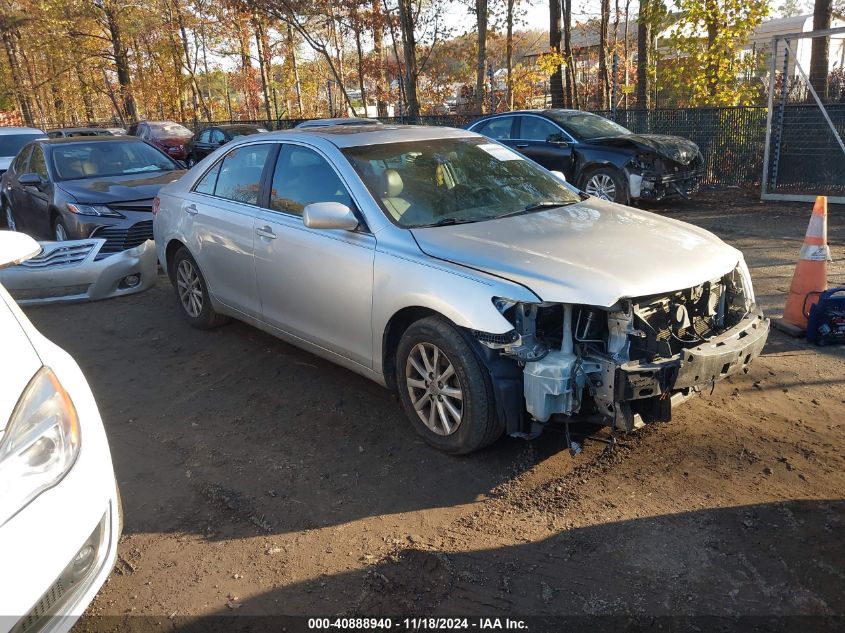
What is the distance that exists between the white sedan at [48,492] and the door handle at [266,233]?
2.24m

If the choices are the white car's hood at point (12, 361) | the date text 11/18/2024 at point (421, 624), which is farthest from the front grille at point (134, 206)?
the date text 11/18/2024 at point (421, 624)

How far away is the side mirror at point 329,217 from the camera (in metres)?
4.08

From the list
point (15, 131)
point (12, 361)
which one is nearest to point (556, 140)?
point (12, 361)

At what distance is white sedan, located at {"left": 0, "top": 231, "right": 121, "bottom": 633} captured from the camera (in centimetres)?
206

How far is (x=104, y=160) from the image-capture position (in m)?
9.36

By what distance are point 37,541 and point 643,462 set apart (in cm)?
285

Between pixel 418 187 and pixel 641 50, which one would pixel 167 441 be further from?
pixel 641 50

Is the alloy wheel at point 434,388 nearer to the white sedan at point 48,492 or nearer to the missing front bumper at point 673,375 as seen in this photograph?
the missing front bumper at point 673,375

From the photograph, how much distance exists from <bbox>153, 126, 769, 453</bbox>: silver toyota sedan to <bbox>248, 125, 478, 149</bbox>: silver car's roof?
2 cm

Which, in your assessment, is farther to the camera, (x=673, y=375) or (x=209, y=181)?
(x=209, y=181)

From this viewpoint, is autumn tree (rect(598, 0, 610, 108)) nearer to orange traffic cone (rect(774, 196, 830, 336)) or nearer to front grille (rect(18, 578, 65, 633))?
orange traffic cone (rect(774, 196, 830, 336))

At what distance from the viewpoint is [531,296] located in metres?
3.40

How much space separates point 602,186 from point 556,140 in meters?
1.18

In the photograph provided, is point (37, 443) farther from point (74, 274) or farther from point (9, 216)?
point (9, 216)
